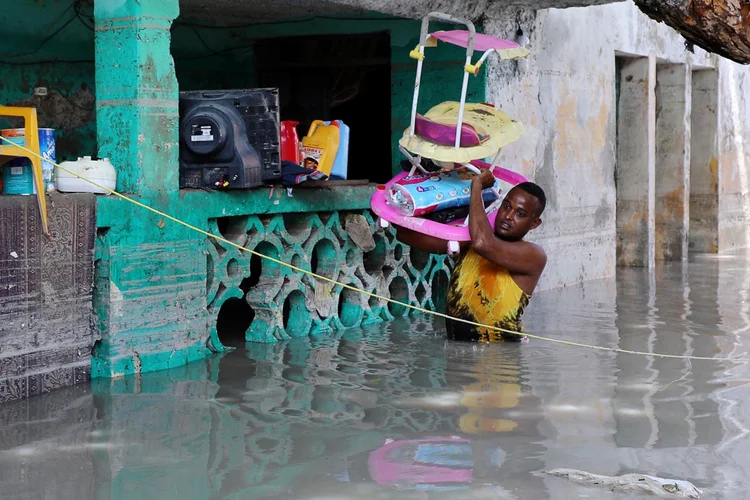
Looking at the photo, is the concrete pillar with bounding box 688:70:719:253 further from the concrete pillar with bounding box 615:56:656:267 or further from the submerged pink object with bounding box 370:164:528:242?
the submerged pink object with bounding box 370:164:528:242

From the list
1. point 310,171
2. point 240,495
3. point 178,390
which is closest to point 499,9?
point 310,171

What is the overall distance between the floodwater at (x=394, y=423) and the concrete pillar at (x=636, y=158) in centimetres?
→ 489

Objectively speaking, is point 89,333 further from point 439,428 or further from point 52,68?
point 52,68

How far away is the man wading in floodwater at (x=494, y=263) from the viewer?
22.8ft

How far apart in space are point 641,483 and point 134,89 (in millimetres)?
3750

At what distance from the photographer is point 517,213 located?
7000 millimetres

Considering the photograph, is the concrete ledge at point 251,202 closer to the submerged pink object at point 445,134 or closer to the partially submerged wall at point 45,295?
the partially submerged wall at point 45,295

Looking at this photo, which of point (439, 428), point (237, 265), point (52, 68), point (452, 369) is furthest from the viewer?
point (52, 68)

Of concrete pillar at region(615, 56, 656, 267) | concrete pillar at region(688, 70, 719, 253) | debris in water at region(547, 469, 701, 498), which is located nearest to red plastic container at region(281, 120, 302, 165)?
debris in water at region(547, 469, 701, 498)

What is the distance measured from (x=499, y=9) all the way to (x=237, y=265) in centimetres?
360

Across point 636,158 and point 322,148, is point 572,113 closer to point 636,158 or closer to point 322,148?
point 636,158

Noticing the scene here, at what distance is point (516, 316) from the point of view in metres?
7.29

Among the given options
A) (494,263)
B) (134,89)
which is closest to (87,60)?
(134,89)

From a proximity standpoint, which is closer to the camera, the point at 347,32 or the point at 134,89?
the point at 134,89
